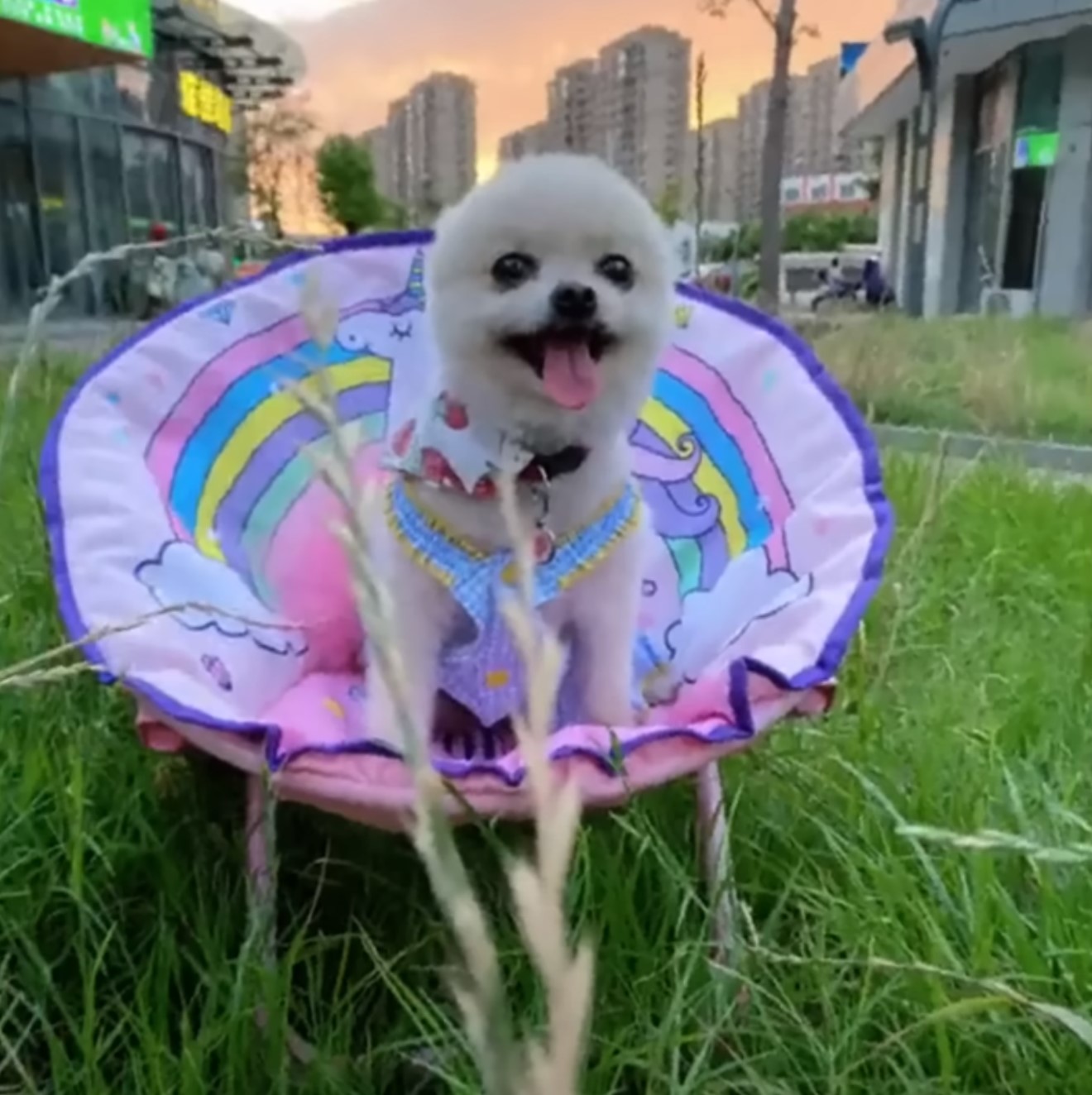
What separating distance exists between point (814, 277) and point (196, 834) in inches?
347

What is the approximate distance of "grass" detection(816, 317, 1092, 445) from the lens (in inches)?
111

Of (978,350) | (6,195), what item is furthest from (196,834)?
(6,195)

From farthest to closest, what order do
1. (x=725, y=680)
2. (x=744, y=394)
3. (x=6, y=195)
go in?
(x=6, y=195) → (x=744, y=394) → (x=725, y=680)

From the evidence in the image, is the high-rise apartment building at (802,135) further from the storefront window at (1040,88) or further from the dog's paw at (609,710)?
the dog's paw at (609,710)

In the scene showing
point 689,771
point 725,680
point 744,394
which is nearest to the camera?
point 689,771

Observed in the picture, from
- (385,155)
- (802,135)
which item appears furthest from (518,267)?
(802,135)

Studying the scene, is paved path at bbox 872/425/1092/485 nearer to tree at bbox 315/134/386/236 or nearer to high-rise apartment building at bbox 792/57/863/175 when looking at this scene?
high-rise apartment building at bbox 792/57/863/175

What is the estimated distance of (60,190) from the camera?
26.1ft

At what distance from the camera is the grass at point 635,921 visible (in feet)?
2.62

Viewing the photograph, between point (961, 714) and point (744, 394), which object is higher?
point (744, 394)

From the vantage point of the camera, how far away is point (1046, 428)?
285 centimetres

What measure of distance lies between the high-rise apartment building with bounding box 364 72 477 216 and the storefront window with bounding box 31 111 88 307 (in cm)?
564

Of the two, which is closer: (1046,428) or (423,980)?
(423,980)

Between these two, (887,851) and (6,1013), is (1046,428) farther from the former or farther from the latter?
(6,1013)
